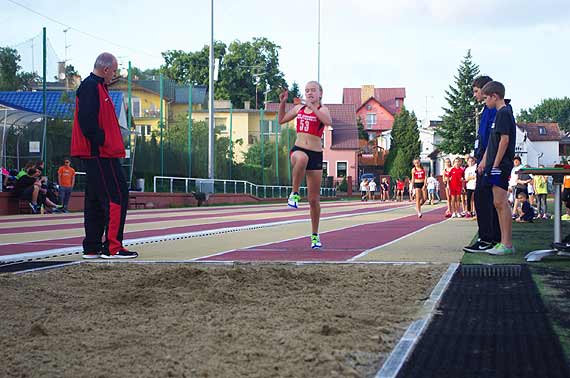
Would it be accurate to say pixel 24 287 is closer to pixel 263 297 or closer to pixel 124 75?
pixel 263 297

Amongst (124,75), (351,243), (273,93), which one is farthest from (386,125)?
(351,243)

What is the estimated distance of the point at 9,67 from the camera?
77.9 feet

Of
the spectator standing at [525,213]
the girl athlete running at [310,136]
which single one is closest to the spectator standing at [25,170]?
the spectator standing at [525,213]

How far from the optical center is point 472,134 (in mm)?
92375

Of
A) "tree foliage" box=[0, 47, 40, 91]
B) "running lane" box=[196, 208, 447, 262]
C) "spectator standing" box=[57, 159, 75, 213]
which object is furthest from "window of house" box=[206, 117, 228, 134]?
"running lane" box=[196, 208, 447, 262]

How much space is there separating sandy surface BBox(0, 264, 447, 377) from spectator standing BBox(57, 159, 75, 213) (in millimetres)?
17286

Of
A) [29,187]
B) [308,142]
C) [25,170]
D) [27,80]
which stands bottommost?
[29,187]

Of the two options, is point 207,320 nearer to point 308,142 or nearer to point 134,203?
point 308,142

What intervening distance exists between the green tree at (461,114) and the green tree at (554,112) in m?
88.7

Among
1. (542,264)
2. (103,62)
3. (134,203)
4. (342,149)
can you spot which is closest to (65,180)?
(134,203)

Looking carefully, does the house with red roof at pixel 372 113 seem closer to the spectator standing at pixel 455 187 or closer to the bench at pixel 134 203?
the bench at pixel 134 203

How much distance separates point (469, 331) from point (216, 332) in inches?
50.9

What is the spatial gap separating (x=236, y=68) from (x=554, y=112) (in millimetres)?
103363

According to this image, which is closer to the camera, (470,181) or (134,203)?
(470,181)
